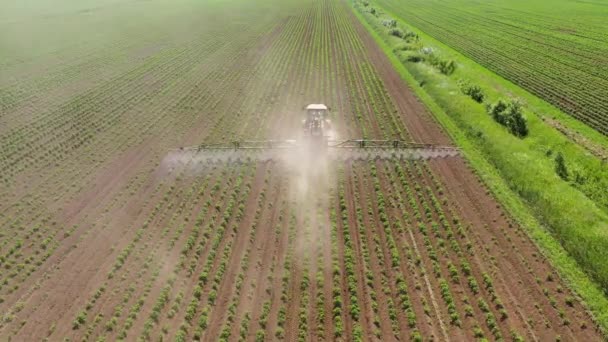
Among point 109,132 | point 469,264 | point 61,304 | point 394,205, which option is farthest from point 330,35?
point 61,304

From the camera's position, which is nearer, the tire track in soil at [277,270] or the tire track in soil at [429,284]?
the tire track in soil at [429,284]

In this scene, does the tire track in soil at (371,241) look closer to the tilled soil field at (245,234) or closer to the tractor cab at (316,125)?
the tilled soil field at (245,234)

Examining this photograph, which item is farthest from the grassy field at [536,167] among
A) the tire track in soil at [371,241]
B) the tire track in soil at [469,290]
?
the tire track in soil at [371,241]

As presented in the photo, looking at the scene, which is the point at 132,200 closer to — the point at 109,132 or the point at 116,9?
the point at 109,132

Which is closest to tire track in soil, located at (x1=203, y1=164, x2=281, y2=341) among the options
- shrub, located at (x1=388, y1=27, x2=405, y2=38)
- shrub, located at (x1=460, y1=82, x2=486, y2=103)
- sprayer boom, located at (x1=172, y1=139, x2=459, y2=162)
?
sprayer boom, located at (x1=172, y1=139, x2=459, y2=162)

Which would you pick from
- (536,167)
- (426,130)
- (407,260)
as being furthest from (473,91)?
(407,260)
